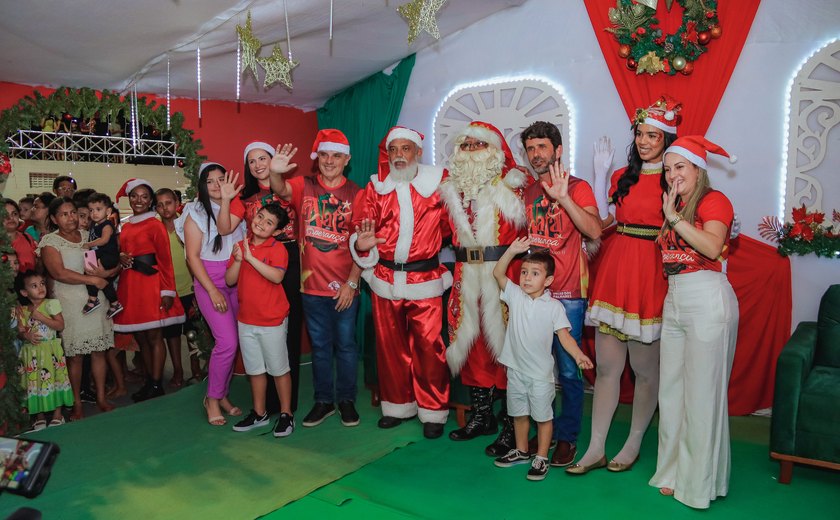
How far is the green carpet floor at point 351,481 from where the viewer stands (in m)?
2.90

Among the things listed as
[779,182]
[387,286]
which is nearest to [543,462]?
[387,286]

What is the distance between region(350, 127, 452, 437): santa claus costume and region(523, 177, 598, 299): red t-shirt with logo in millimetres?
656

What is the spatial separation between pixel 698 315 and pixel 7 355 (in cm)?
394

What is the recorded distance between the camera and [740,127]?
13.2 feet

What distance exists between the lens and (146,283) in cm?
469

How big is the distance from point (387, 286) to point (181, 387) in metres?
2.37

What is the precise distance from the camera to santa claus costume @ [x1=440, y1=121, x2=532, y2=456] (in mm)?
3484

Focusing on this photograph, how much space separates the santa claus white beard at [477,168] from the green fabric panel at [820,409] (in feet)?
6.20

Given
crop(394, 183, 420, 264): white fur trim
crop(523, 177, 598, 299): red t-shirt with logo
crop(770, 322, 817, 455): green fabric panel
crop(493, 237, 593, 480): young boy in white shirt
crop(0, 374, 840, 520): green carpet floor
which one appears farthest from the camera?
crop(394, 183, 420, 264): white fur trim

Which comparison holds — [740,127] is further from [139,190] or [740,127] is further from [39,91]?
[39,91]

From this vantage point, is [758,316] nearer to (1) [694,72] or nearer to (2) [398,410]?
(1) [694,72]

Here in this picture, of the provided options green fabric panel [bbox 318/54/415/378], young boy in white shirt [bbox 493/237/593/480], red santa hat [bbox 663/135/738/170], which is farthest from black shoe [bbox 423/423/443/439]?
red santa hat [bbox 663/135/738/170]

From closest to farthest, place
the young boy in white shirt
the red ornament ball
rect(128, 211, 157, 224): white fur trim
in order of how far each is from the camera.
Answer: the young boy in white shirt
the red ornament ball
rect(128, 211, 157, 224): white fur trim

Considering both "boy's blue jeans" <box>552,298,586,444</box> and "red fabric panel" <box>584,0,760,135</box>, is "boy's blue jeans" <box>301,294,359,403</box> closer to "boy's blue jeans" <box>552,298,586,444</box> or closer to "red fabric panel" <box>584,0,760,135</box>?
"boy's blue jeans" <box>552,298,586,444</box>
